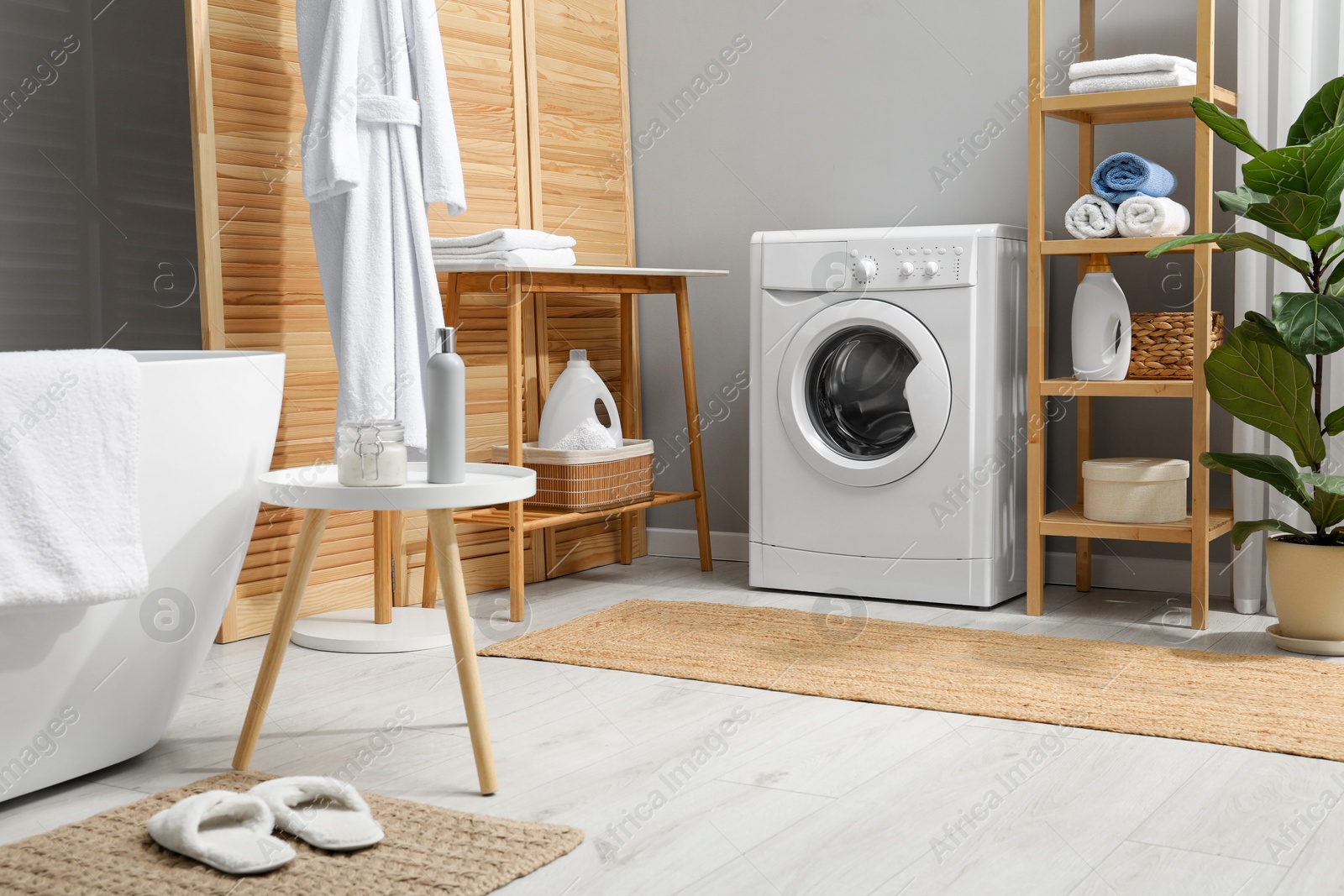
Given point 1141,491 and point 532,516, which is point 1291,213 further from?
point 532,516

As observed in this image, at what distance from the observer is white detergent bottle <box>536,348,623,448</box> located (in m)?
3.16

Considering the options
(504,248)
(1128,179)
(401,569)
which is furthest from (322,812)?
(1128,179)

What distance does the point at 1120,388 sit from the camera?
2777mm

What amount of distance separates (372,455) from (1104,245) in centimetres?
174

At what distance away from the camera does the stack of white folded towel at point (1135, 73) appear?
8.80 ft

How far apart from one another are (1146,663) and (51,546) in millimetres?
1905

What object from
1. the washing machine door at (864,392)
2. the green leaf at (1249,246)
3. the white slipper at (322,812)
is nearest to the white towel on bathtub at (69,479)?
the white slipper at (322,812)

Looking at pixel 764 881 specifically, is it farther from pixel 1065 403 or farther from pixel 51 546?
pixel 1065 403

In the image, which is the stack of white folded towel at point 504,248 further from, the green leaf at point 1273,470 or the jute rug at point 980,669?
the green leaf at point 1273,470

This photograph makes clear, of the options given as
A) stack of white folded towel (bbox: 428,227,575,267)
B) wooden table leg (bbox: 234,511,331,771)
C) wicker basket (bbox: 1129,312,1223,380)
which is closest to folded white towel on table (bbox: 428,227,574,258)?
stack of white folded towel (bbox: 428,227,575,267)

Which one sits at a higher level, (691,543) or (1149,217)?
(1149,217)

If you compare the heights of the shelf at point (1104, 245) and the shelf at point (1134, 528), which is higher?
the shelf at point (1104, 245)

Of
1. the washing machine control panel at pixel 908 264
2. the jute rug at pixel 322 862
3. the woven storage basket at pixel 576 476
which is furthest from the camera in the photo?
the woven storage basket at pixel 576 476

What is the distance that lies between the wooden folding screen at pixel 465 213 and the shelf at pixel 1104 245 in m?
1.34
